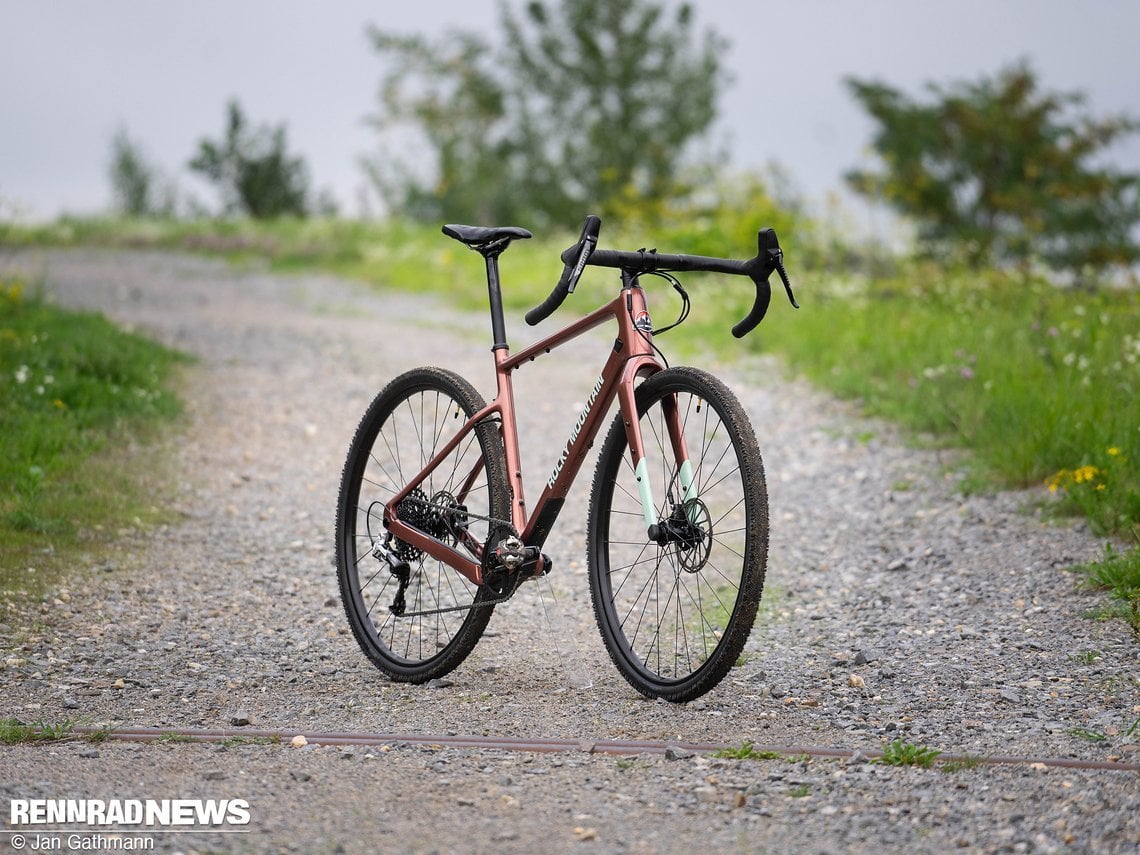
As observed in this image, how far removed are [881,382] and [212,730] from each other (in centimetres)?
598

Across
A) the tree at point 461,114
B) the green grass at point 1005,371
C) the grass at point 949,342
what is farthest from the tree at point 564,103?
the green grass at point 1005,371

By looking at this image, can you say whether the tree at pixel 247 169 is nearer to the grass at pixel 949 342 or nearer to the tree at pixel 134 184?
the tree at pixel 134 184

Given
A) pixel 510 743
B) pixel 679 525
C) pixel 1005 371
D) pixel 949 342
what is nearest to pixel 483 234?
pixel 679 525

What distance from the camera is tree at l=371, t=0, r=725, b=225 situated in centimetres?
2970

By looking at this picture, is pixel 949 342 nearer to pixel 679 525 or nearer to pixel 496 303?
pixel 496 303

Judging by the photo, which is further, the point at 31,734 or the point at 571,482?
the point at 571,482

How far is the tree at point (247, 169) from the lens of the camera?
3070cm

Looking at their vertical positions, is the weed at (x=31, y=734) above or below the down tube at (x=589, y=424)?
below

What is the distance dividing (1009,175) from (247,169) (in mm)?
17636

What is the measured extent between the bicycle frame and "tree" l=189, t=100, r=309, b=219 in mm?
27361

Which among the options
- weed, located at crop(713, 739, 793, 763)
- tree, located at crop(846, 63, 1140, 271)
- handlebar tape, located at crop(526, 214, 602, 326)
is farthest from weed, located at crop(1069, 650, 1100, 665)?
tree, located at crop(846, 63, 1140, 271)

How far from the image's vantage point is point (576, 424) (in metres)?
4.18

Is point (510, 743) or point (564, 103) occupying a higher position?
point (564, 103)

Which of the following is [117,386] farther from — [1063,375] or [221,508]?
[1063,375]
